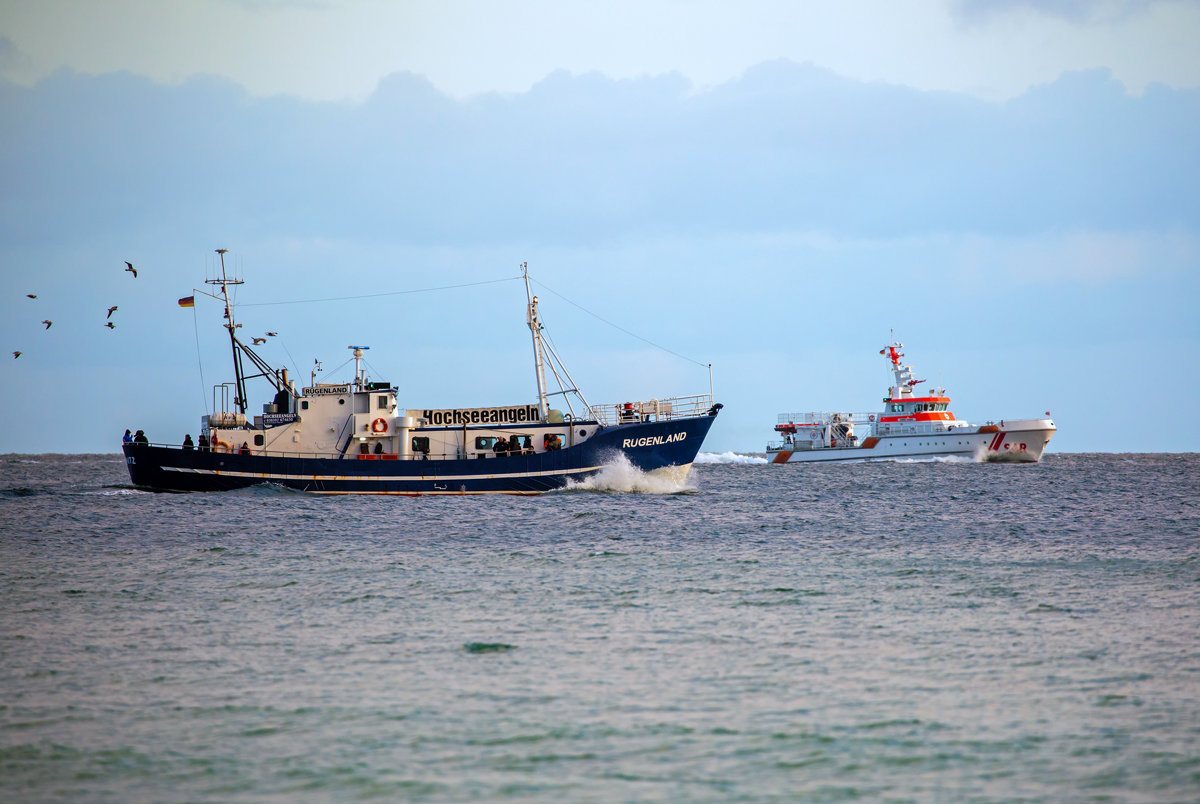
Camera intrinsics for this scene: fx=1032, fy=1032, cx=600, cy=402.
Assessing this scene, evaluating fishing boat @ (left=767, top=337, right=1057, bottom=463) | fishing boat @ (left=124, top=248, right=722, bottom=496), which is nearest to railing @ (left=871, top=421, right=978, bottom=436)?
fishing boat @ (left=767, top=337, right=1057, bottom=463)

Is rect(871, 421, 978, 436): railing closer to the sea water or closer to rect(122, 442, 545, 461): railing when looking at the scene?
rect(122, 442, 545, 461): railing

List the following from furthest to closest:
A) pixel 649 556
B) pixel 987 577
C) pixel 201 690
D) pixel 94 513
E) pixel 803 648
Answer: pixel 94 513 < pixel 649 556 < pixel 987 577 < pixel 803 648 < pixel 201 690

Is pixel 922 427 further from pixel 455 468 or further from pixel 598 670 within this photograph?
pixel 598 670

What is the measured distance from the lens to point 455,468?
127ft

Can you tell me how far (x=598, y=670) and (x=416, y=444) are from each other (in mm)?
28722

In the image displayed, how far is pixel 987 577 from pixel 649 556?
704 cm

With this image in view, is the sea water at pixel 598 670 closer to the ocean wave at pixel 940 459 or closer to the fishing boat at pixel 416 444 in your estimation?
the fishing boat at pixel 416 444

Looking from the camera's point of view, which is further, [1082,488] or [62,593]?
[1082,488]

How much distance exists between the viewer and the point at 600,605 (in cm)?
1622

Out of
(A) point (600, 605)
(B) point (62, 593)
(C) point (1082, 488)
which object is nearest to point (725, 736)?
(A) point (600, 605)

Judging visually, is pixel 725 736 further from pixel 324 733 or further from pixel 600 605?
pixel 600 605

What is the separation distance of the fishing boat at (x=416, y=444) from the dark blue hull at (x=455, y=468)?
0.04m

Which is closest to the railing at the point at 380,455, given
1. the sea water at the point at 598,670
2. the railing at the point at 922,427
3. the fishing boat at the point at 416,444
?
the fishing boat at the point at 416,444

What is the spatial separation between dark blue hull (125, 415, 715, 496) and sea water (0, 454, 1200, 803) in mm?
12707
